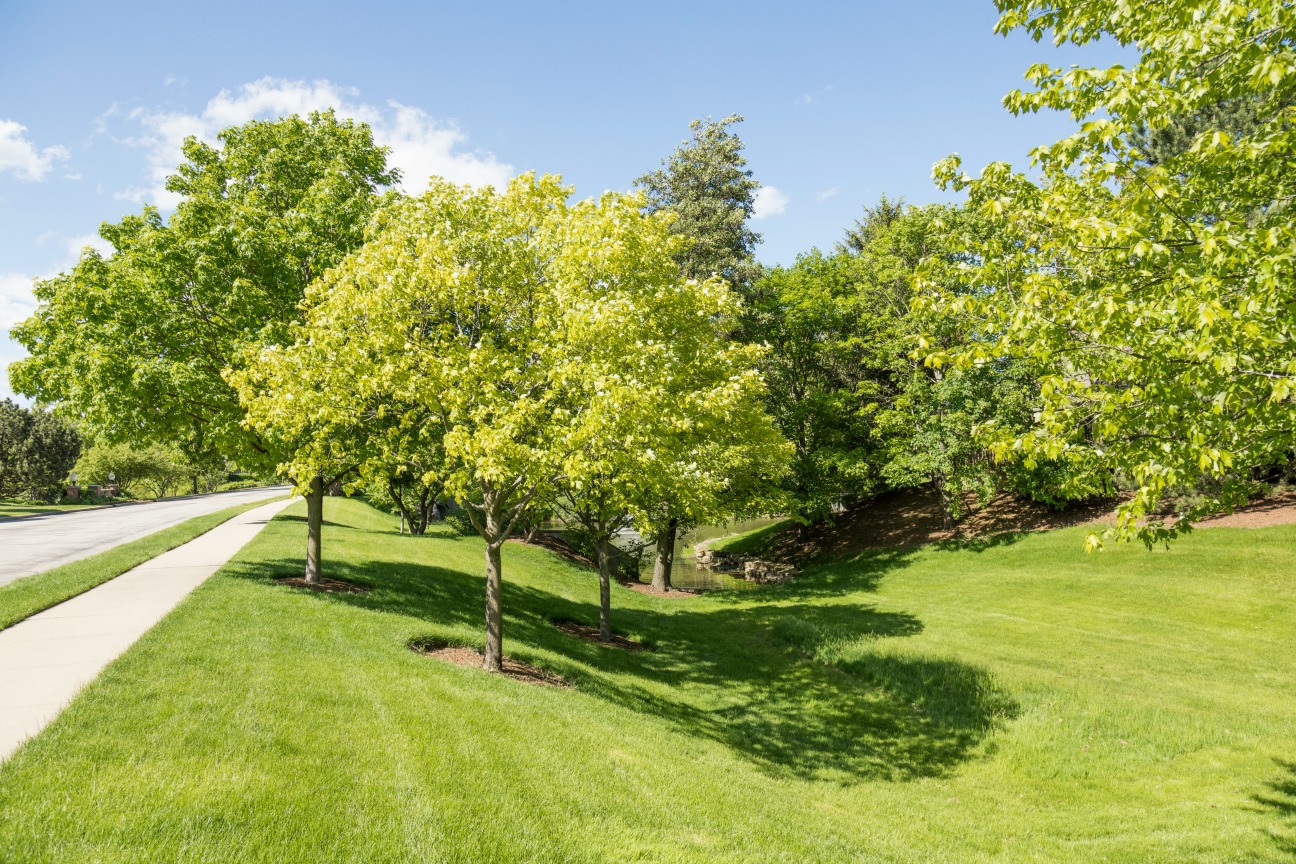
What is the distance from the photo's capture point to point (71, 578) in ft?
50.0

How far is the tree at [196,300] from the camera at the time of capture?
1441 cm

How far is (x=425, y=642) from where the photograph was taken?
13.5 metres

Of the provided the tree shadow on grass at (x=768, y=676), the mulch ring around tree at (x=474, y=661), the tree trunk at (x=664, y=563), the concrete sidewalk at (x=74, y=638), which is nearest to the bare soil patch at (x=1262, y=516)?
the tree shadow on grass at (x=768, y=676)

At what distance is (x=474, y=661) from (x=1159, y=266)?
12.7 metres

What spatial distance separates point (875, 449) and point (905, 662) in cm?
2496

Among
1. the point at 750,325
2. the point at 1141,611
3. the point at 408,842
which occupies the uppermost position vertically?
the point at 750,325

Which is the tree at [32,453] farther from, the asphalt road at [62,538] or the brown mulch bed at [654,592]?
the brown mulch bed at [654,592]

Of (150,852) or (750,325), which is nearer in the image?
(150,852)

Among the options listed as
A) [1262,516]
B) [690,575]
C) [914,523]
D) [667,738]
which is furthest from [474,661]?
[1262,516]

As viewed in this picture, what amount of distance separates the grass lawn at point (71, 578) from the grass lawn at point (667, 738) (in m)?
2.57

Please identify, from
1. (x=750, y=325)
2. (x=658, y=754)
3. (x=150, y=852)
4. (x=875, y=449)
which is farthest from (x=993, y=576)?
(x=150, y=852)

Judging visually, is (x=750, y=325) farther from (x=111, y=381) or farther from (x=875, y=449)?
(x=111, y=381)

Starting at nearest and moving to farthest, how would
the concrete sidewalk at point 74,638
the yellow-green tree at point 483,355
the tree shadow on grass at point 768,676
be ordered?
the concrete sidewalk at point 74,638
the yellow-green tree at point 483,355
the tree shadow on grass at point 768,676

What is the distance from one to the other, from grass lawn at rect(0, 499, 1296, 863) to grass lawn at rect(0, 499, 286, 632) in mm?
2574
